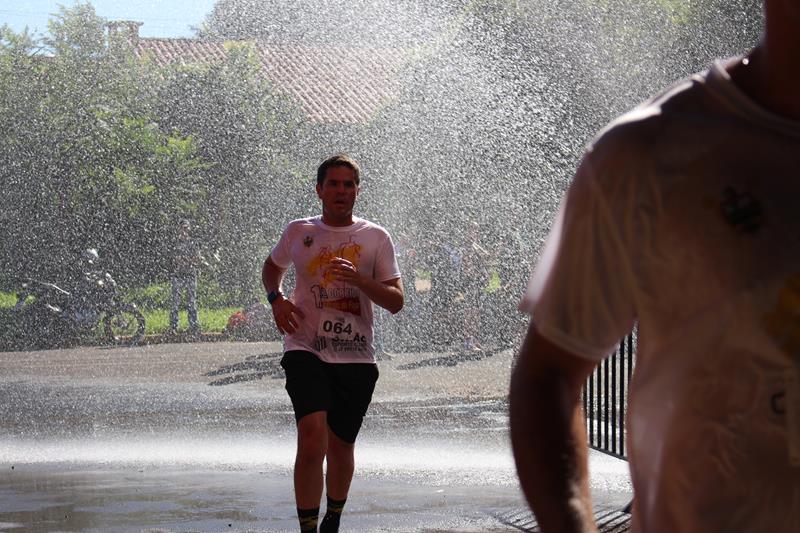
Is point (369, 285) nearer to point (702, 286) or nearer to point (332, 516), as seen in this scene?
point (332, 516)

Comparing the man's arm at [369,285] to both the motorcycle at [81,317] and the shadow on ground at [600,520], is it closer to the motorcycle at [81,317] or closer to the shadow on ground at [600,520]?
the shadow on ground at [600,520]

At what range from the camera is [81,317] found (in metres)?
21.4

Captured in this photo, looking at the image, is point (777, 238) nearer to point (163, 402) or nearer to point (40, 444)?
point (40, 444)

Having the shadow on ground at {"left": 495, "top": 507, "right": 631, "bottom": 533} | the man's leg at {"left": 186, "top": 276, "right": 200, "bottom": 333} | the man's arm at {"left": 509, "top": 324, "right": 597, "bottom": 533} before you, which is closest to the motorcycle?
the man's leg at {"left": 186, "top": 276, "right": 200, "bottom": 333}

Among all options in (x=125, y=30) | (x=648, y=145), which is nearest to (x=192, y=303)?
(x=125, y=30)

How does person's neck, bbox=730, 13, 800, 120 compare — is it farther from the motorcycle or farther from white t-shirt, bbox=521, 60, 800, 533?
the motorcycle

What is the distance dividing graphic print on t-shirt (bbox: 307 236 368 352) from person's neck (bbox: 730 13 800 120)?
4437 mm

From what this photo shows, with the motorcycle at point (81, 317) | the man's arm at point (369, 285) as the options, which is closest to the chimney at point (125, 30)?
the motorcycle at point (81, 317)

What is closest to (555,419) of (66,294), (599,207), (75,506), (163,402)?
(599,207)

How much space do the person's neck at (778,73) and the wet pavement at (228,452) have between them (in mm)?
5422

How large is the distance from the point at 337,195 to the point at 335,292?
0.41 metres

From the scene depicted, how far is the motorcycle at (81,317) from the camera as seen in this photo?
21.4 metres

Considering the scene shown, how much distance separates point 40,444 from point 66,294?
11857mm

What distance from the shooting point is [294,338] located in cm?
595
